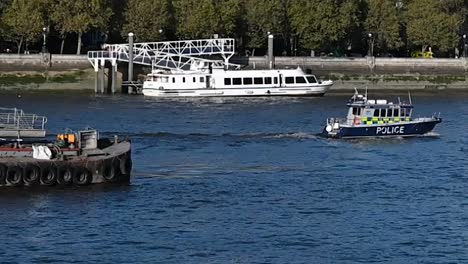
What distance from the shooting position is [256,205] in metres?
50.4

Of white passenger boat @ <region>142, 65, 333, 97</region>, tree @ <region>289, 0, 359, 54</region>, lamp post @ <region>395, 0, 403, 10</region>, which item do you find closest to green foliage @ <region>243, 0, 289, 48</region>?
tree @ <region>289, 0, 359, 54</region>

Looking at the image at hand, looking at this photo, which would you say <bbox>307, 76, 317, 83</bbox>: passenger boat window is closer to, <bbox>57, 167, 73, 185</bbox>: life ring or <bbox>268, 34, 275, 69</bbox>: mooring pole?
<bbox>268, 34, 275, 69</bbox>: mooring pole

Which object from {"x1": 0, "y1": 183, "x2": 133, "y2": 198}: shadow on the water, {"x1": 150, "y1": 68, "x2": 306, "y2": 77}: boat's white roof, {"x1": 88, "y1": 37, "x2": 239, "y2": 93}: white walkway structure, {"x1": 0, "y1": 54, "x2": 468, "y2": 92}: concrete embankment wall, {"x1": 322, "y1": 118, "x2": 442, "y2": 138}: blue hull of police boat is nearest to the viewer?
{"x1": 0, "y1": 183, "x2": 133, "y2": 198}: shadow on the water

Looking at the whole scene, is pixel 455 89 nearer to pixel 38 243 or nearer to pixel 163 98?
pixel 163 98

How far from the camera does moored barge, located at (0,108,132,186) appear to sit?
2062 inches

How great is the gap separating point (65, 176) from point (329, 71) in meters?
68.0

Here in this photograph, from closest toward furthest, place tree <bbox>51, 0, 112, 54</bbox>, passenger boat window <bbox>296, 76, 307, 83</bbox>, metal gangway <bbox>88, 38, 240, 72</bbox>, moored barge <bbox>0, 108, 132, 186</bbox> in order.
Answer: moored barge <bbox>0, 108, 132, 186</bbox> < passenger boat window <bbox>296, 76, 307, 83</bbox> < metal gangway <bbox>88, 38, 240, 72</bbox> < tree <bbox>51, 0, 112, 54</bbox>

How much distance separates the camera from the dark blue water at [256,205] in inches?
1681

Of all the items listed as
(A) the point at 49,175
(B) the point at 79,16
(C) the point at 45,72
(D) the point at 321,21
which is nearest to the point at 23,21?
(B) the point at 79,16

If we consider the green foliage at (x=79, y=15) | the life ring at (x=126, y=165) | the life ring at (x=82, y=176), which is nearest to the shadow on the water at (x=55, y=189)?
the life ring at (x=82, y=176)

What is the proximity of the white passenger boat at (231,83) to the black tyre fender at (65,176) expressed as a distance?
54558mm

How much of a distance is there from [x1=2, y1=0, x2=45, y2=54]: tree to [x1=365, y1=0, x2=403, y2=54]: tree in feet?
104

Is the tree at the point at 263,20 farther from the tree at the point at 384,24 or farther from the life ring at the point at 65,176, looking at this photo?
the life ring at the point at 65,176

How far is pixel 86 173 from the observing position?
53.3 metres
